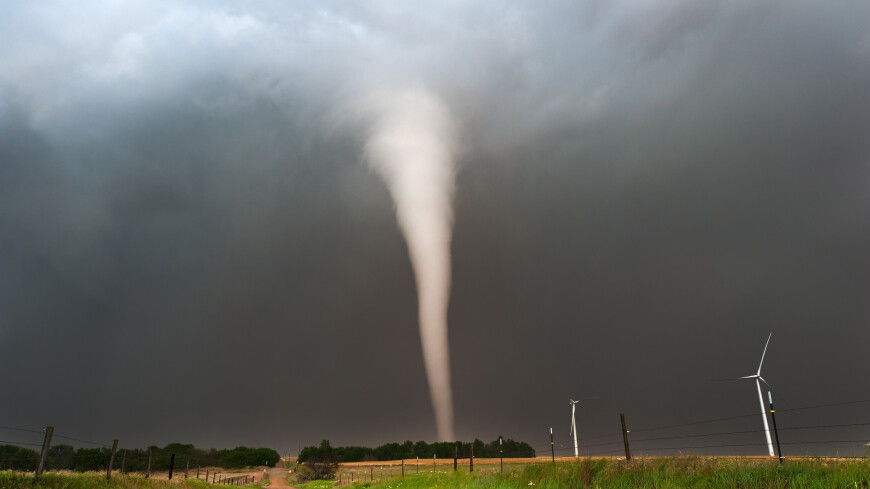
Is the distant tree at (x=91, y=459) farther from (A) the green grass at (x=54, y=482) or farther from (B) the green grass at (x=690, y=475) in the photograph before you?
(B) the green grass at (x=690, y=475)

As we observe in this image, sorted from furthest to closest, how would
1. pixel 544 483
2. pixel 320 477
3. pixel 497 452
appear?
1. pixel 497 452
2. pixel 320 477
3. pixel 544 483

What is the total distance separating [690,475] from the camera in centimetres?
1725

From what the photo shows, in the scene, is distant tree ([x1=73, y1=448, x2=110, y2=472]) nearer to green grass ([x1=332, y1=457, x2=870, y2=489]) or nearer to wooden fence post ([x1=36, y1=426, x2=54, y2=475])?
wooden fence post ([x1=36, y1=426, x2=54, y2=475])

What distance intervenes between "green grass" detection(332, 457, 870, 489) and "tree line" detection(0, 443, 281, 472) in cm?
5992

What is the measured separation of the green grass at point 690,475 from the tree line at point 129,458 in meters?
59.9

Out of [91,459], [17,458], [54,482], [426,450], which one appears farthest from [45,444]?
[426,450]

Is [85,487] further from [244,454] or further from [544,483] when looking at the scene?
[244,454]

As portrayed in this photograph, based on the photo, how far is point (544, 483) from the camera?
21000 mm

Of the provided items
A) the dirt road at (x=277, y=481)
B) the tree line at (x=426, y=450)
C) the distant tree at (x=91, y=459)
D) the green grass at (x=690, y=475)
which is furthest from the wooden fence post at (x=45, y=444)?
the tree line at (x=426, y=450)

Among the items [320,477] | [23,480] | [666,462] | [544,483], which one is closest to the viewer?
[23,480]

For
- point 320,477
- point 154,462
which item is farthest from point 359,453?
point 320,477

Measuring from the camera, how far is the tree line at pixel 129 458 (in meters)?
98.4

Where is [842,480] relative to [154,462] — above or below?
above

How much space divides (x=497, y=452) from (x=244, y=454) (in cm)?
8409
